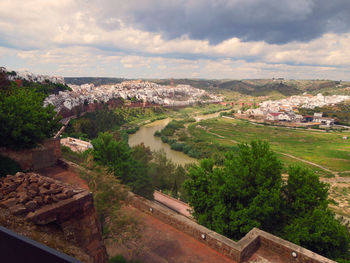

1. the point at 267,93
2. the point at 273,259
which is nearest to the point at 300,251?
the point at 273,259

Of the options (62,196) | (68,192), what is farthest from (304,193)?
(62,196)

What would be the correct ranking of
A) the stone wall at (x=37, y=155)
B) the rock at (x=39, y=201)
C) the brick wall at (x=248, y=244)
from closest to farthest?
the rock at (x=39, y=201)
the brick wall at (x=248, y=244)
the stone wall at (x=37, y=155)

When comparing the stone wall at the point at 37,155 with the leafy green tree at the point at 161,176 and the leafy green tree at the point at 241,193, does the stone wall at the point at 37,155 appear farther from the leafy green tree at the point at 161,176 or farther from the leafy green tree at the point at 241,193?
the leafy green tree at the point at 161,176

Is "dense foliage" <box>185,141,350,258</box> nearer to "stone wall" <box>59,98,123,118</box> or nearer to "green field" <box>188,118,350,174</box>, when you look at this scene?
"green field" <box>188,118,350,174</box>

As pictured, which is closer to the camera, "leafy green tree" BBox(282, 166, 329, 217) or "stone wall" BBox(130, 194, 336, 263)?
"stone wall" BBox(130, 194, 336, 263)

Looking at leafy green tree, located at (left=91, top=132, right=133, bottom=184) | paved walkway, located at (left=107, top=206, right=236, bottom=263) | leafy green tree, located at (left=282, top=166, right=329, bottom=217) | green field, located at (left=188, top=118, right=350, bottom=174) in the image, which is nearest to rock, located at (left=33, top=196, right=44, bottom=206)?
paved walkway, located at (left=107, top=206, right=236, bottom=263)

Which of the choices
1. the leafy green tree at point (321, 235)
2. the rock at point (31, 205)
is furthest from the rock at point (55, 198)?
the leafy green tree at point (321, 235)

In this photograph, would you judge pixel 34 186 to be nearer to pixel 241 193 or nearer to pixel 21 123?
pixel 241 193
